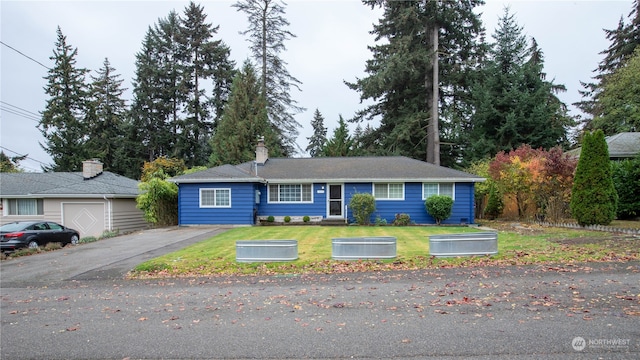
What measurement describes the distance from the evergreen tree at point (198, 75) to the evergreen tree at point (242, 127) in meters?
9.85

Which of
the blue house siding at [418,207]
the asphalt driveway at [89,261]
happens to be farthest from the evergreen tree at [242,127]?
the asphalt driveway at [89,261]

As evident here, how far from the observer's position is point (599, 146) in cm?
1434

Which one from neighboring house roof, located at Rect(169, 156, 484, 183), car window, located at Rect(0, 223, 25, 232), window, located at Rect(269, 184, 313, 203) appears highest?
neighboring house roof, located at Rect(169, 156, 484, 183)

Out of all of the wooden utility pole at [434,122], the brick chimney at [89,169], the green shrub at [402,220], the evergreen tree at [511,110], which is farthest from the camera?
the evergreen tree at [511,110]

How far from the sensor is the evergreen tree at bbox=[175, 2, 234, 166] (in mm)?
40031

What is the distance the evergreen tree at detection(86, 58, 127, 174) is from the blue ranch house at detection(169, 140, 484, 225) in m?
25.4

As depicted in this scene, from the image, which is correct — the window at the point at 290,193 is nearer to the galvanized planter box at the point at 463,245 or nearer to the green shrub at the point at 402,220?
the green shrub at the point at 402,220

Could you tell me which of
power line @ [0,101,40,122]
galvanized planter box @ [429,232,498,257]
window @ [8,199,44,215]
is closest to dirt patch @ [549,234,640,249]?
galvanized planter box @ [429,232,498,257]

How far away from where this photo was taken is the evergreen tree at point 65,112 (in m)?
38.3

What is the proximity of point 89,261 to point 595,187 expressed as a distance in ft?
58.8

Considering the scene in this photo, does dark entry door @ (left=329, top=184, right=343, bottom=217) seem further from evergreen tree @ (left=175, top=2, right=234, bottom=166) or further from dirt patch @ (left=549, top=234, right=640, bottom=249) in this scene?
evergreen tree @ (left=175, top=2, right=234, bottom=166)

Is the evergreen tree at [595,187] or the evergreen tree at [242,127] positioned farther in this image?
the evergreen tree at [242,127]

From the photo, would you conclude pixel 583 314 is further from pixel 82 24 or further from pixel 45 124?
pixel 45 124

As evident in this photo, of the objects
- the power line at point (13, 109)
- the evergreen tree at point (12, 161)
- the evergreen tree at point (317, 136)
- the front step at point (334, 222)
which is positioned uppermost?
the evergreen tree at point (317, 136)
